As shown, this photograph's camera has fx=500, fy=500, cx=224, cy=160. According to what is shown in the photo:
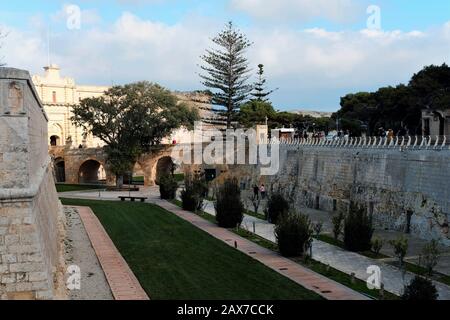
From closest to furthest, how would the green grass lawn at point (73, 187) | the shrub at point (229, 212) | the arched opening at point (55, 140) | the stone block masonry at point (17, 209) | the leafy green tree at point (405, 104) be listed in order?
the stone block masonry at point (17, 209), the shrub at point (229, 212), the leafy green tree at point (405, 104), the green grass lawn at point (73, 187), the arched opening at point (55, 140)

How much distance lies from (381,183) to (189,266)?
1136cm

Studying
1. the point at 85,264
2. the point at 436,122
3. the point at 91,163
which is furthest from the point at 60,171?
the point at 85,264

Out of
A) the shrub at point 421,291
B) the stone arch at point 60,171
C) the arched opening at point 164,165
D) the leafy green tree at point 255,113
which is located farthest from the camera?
the leafy green tree at point 255,113

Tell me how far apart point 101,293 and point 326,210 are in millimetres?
17383

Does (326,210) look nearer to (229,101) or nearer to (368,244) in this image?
(368,244)

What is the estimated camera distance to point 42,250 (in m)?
8.16

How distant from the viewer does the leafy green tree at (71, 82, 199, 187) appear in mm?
38750

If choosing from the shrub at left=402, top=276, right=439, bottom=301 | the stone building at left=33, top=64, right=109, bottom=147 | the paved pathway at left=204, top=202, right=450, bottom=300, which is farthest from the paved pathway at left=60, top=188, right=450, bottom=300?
the stone building at left=33, top=64, right=109, bottom=147

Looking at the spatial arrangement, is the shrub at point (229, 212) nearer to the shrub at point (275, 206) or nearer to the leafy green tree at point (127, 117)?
the shrub at point (275, 206)

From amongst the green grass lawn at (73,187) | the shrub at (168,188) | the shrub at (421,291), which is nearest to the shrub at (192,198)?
the shrub at (168,188)

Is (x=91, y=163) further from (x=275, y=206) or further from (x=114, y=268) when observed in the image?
(x=114, y=268)

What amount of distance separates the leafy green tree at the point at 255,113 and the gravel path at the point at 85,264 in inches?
1274

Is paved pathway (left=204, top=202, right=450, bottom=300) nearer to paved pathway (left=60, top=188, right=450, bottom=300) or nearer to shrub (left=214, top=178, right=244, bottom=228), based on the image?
paved pathway (left=60, top=188, right=450, bottom=300)

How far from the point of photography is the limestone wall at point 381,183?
17.6m
